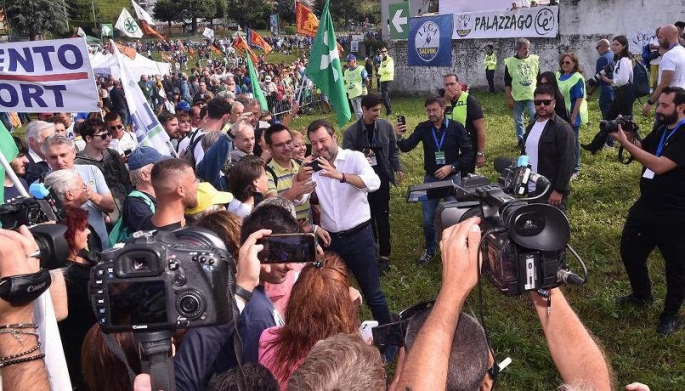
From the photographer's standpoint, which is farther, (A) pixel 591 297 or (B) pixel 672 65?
(B) pixel 672 65

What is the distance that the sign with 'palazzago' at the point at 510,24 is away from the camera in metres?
15.8

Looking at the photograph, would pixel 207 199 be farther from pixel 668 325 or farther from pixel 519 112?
pixel 519 112

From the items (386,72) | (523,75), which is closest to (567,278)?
(523,75)

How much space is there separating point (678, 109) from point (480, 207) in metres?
2.94

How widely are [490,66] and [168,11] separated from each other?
57462mm

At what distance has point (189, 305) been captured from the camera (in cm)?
167

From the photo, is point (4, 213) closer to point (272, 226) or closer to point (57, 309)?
point (57, 309)

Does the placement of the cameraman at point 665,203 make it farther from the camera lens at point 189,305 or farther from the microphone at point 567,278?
the camera lens at point 189,305

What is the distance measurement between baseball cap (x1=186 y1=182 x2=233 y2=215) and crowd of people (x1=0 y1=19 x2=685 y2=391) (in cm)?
1

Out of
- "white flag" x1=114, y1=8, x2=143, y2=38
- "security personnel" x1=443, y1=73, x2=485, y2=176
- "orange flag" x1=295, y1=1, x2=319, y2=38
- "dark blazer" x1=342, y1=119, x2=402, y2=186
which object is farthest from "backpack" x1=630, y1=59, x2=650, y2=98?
"white flag" x1=114, y1=8, x2=143, y2=38

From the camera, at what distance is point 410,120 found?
1398 centimetres

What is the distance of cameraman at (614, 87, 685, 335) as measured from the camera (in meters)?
3.96

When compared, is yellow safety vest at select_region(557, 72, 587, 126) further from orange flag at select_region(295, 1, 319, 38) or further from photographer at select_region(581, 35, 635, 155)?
orange flag at select_region(295, 1, 319, 38)

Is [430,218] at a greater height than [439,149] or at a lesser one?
lesser
